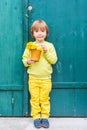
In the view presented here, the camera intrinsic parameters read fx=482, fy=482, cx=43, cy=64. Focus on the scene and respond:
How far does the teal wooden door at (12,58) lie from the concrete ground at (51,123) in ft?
0.49

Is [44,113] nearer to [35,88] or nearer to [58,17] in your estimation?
[35,88]

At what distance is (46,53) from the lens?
5.79m

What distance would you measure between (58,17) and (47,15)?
0.14 metres

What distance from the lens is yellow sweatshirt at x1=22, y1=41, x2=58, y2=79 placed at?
5.84 meters

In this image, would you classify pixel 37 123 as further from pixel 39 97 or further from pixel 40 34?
pixel 40 34

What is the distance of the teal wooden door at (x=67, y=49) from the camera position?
602cm

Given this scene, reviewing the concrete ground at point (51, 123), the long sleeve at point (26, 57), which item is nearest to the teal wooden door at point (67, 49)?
the concrete ground at point (51, 123)

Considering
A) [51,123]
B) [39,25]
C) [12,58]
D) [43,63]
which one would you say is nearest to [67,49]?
[43,63]

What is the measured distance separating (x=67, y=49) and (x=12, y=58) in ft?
2.31

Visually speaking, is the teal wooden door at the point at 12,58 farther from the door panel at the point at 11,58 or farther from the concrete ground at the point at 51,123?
the concrete ground at the point at 51,123

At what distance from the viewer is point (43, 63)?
588cm

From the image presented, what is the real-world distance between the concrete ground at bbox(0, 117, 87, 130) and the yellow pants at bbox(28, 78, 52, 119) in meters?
Answer: 0.14

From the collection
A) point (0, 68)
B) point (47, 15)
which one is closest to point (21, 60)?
point (0, 68)

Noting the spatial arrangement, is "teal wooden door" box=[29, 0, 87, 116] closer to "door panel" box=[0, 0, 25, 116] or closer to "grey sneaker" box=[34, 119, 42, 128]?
"door panel" box=[0, 0, 25, 116]
